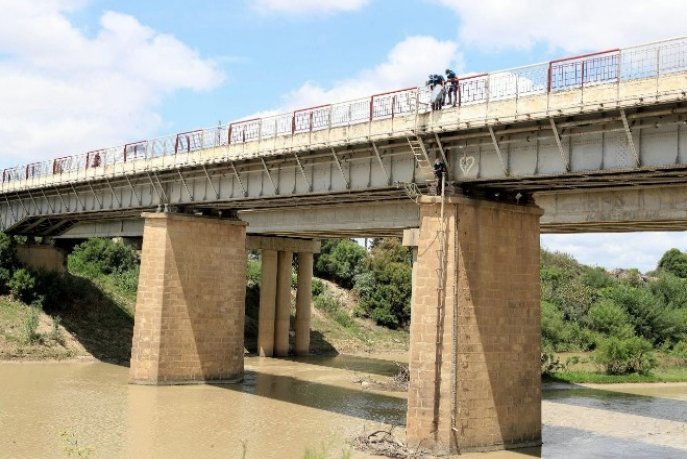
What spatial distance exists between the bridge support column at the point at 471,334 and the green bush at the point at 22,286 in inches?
1311

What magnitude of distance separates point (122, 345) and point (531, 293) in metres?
30.6

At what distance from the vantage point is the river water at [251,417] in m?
21.1

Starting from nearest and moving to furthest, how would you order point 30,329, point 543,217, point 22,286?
point 543,217, point 30,329, point 22,286

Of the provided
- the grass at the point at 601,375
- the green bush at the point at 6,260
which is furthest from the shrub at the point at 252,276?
the grass at the point at 601,375

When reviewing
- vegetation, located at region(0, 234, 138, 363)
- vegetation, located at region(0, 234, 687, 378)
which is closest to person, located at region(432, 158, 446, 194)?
vegetation, located at region(0, 234, 687, 378)

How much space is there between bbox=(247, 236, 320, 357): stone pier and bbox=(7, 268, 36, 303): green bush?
1362 centimetres

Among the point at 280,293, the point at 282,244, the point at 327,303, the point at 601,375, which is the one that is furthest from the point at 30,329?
the point at 601,375

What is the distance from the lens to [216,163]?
99.2 ft

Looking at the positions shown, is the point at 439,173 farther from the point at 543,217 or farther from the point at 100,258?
the point at 100,258

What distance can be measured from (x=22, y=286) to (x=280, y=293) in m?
15.7

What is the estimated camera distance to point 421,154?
72.8 ft

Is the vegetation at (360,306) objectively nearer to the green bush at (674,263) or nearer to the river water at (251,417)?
the river water at (251,417)

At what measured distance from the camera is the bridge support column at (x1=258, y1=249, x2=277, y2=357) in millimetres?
48281

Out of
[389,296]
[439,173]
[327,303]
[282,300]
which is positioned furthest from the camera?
[389,296]
